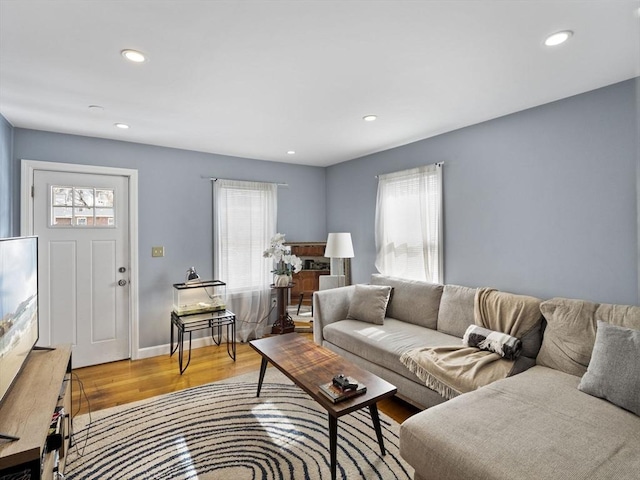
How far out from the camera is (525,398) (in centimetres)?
181

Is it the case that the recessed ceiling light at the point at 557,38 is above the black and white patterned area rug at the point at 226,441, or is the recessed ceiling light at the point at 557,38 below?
above

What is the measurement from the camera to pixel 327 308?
354 centimetres

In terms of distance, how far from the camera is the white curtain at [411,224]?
11.3ft

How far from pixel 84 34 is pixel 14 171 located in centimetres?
220

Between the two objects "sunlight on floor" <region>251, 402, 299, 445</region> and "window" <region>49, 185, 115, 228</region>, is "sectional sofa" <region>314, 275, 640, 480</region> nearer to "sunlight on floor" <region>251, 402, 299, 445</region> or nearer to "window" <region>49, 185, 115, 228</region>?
"sunlight on floor" <region>251, 402, 299, 445</region>

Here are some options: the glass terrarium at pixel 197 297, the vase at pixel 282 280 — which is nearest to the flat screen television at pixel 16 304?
the glass terrarium at pixel 197 297

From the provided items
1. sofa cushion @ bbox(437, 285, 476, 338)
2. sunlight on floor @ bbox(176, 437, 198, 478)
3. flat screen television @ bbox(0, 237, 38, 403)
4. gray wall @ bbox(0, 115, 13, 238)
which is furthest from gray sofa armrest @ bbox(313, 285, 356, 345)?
gray wall @ bbox(0, 115, 13, 238)

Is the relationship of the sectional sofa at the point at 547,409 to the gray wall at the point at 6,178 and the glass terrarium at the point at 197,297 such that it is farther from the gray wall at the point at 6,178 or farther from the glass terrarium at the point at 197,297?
the gray wall at the point at 6,178

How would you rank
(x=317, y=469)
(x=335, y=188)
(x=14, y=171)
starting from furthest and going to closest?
(x=335, y=188)
(x=14, y=171)
(x=317, y=469)

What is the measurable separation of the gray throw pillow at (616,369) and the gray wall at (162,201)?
3.71 metres

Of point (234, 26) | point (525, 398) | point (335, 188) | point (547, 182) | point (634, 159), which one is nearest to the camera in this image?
point (234, 26)

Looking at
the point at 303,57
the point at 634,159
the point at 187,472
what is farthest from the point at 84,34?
the point at 634,159

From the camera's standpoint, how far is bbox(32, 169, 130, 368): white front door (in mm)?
3211

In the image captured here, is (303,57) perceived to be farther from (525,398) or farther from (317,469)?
(317,469)
